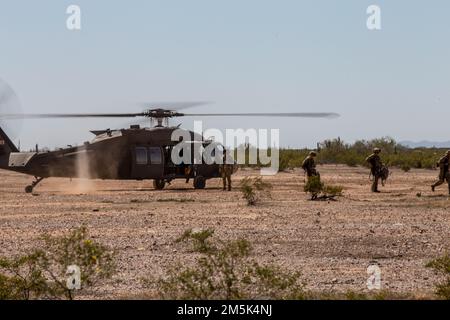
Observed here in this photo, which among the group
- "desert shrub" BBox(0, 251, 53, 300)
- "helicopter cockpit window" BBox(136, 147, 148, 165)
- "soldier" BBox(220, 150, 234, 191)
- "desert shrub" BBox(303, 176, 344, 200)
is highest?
"helicopter cockpit window" BBox(136, 147, 148, 165)

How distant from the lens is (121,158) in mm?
32656

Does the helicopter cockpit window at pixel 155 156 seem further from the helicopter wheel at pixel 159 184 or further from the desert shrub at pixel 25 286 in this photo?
the desert shrub at pixel 25 286

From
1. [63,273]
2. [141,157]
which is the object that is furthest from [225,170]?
→ [63,273]

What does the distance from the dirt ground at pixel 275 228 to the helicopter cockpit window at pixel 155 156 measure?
2124 mm

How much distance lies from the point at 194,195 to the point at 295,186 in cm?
811

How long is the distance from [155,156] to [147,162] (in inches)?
15.0

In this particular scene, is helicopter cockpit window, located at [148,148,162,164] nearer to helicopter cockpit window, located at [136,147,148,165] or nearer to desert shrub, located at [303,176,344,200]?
helicopter cockpit window, located at [136,147,148,165]

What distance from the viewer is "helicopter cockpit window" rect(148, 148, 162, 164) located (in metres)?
32.8

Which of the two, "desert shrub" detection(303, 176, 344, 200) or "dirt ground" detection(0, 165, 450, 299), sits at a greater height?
"desert shrub" detection(303, 176, 344, 200)

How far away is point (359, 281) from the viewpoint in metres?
11.9

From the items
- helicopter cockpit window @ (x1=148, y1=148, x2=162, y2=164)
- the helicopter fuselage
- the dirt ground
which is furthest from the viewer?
helicopter cockpit window @ (x1=148, y1=148, x2=162, y2=164)

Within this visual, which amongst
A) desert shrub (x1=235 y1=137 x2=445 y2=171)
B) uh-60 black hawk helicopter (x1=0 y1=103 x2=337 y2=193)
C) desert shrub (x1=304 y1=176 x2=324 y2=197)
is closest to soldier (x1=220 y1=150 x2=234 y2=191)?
uh-60 black hawk helicopter (x1=0 y1=103 x2=337 y2=193)
